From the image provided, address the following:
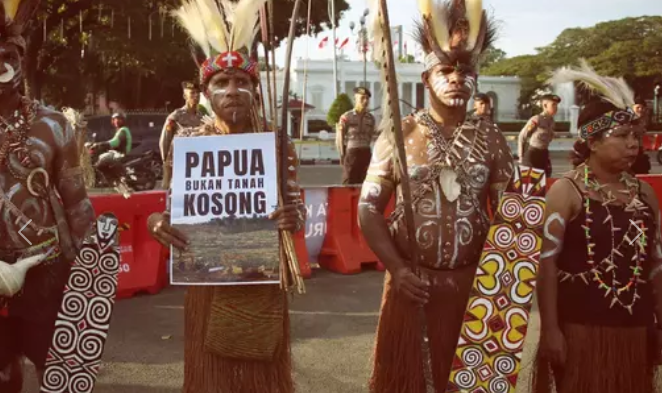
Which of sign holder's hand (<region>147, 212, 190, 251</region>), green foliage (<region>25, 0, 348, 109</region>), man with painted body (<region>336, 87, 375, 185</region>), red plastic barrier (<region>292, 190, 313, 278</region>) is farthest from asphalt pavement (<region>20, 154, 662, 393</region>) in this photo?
green foliage (<region>25, 0, 348, 109</region>)

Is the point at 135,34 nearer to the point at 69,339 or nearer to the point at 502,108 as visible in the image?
the point at 69,339

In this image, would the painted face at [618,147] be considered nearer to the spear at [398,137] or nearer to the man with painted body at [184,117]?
the spear at [398,137]

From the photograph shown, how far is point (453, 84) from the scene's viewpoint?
3.20 m

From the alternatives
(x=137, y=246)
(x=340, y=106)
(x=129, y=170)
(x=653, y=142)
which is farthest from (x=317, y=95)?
(x=137, y=246)

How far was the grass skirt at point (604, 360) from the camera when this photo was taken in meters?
3.25

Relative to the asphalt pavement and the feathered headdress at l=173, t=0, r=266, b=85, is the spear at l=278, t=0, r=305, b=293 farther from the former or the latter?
the asphalt pavement

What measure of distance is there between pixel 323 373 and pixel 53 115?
267 centimetres

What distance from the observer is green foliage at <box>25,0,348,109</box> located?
21109mm

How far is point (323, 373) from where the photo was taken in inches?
198

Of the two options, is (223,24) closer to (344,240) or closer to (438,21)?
(438,21)

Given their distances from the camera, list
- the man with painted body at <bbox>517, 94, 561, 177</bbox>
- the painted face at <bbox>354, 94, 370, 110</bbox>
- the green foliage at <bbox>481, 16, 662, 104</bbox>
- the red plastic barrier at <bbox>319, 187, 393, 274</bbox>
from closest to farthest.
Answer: the red plastic barrier at <bbox>319, 187, 393, 274</bbox>, the man with painted body at <bbox>517, 94, 561, 177</bbox>, the painted face at <bbox>354, 94, 370, 110</bbox>, the green foliage at <bbox>481, 16, 662, 104</bbox>

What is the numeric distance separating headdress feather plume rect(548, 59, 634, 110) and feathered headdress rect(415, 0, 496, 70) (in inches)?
25.7

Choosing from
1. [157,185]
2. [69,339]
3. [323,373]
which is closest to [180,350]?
[323,373]

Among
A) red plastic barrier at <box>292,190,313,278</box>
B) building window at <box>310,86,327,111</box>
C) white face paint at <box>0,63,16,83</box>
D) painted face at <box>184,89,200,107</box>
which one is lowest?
red plastic barrier at <box>292,190,313,278</box>
